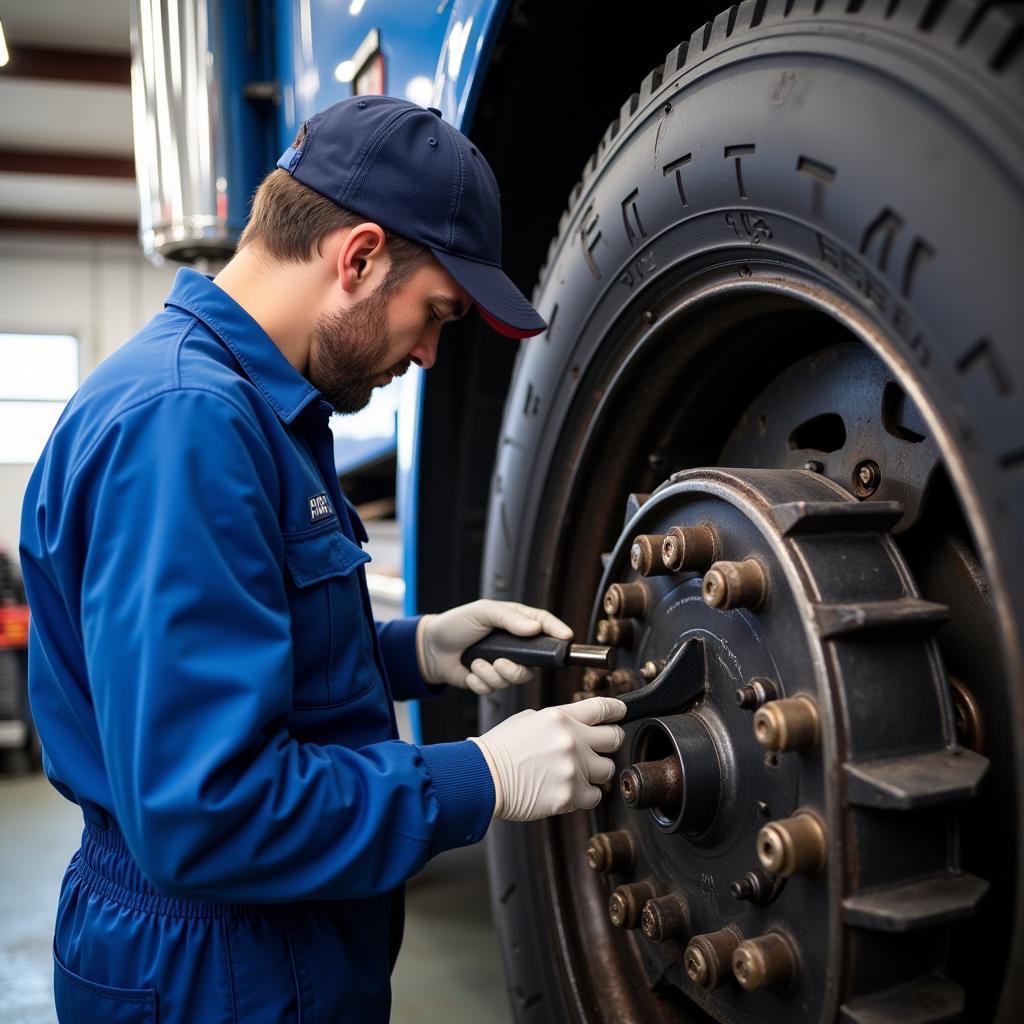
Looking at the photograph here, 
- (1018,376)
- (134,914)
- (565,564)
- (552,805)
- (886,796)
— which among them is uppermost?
(1018,376)

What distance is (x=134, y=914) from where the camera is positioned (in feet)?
3.52

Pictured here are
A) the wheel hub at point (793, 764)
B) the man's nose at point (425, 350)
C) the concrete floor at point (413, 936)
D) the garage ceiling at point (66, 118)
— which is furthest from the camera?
the garage ceiling at point (66, 118)

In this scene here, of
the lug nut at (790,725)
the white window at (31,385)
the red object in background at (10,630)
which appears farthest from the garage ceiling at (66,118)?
the lug nut at (790,725)

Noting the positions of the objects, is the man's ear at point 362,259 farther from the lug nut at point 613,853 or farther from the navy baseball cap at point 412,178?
the lug nut at point 613,853

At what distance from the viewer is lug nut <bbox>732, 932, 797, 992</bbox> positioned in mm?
863

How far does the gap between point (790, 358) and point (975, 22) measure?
20.0 inches

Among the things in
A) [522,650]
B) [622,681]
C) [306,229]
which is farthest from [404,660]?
[306,229]

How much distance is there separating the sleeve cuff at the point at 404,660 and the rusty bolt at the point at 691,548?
26.0 inches

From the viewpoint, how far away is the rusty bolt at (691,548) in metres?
0.99

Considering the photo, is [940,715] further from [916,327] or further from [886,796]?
[916,327]

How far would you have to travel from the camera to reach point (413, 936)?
256 centimetres

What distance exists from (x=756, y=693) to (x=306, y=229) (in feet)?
2.24

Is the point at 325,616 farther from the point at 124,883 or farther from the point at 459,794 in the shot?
the point at 124,883

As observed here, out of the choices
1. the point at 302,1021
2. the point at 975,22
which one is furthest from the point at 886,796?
the point at 302,1021
